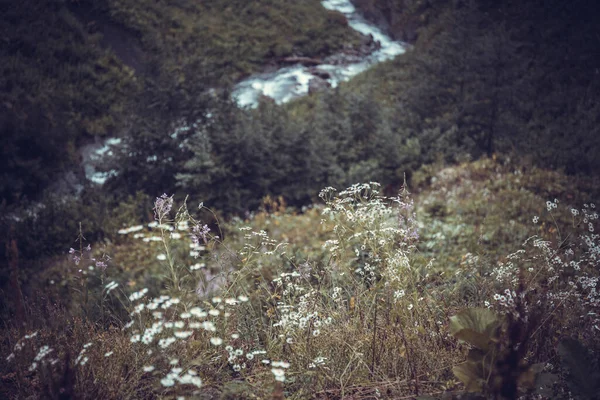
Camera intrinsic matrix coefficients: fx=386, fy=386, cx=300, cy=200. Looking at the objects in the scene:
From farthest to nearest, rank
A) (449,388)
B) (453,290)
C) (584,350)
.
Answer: (453,290) < (449,388) < (584,350)

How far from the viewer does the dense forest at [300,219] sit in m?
1.93

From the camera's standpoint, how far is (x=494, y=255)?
4902mm

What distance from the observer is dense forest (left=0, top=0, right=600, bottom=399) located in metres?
1.93

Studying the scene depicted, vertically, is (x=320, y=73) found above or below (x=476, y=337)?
below

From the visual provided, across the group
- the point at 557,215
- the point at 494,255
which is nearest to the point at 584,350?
the point at 494,255

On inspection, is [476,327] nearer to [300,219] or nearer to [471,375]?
[471,375]

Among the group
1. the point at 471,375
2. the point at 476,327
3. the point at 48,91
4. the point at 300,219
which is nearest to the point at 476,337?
the point at 476,327

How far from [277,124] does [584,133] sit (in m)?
7.08

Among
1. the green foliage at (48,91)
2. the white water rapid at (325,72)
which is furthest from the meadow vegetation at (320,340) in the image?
the white water rapid at (325,72)

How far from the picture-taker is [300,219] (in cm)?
779

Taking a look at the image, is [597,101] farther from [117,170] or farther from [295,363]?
[117,170]

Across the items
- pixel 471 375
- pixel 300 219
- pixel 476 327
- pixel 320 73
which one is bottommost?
pixel 300 219

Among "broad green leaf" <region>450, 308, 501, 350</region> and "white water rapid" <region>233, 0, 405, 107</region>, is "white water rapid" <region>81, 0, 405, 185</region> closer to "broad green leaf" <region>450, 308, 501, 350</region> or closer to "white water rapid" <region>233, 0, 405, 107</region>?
"white water rapid" <region>233, 0, 405, 107</region>

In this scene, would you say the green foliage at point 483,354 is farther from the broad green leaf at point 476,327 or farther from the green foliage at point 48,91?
the green foliage at point 48,91
